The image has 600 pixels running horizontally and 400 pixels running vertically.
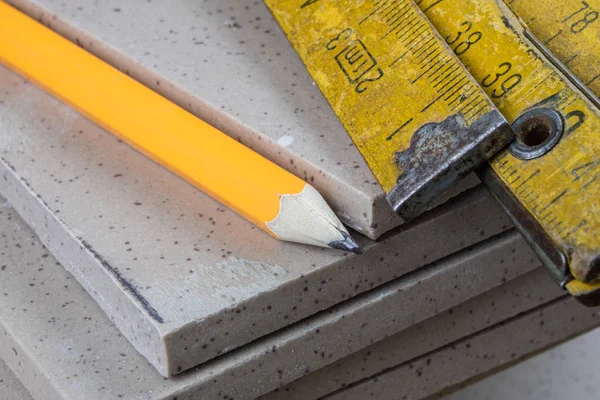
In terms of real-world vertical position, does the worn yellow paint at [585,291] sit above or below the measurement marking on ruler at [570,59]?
below

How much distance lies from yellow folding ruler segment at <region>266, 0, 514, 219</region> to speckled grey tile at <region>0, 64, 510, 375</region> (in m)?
0.08

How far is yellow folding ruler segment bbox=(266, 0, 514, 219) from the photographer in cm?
71

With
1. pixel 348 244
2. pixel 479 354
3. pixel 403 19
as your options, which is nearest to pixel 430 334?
pixel 479 354

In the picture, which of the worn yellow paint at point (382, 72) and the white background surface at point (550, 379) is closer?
the worn yellow paint at point (382, 72)

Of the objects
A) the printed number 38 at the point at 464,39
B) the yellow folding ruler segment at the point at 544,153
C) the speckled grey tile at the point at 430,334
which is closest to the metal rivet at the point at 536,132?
the yellow folding ruler segment at the point at 544,153

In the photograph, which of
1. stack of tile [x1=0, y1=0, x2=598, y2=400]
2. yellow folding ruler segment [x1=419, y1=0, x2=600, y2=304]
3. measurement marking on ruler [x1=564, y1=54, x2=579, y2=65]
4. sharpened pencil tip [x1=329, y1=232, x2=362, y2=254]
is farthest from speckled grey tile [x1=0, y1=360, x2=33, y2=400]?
measurement marking on ruler [x1=564, y1=54, x2=579, y2=65]

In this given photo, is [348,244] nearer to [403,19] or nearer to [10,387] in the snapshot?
[403,19]

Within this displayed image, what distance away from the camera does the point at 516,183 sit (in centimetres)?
68

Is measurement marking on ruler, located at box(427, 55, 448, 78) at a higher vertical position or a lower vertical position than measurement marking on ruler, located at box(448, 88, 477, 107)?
higher

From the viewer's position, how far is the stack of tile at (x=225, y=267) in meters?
0.73

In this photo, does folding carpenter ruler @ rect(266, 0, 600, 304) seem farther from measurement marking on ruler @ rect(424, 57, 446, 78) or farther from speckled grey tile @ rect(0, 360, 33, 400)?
speckled grey tile @ rect(0, 360, 33, 400)

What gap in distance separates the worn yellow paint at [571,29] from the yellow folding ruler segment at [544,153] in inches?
1.5

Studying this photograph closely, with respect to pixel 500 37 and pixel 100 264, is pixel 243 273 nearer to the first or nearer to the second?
pixel 100 264

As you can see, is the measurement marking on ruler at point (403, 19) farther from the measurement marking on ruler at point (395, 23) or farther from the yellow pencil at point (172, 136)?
the yellow pencil at point (172, 136)
